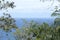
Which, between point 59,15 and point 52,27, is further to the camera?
point 59,15

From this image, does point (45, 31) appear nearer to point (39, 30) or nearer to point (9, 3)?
point (39, 30)

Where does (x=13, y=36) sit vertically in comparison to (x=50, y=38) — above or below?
below

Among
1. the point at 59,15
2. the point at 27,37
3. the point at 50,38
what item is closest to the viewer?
the point at 50,38

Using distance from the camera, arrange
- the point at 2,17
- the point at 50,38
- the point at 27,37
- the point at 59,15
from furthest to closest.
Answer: the point at 2,17 → the point at 27,37 → the point at 59,15 → the point at 50,38

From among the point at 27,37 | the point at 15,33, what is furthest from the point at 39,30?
the point at 15,33

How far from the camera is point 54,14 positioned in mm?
2557

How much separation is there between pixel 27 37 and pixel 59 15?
194 cm

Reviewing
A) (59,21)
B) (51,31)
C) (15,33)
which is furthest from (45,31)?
(15,33)

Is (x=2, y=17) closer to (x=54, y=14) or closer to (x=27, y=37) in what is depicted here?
(x=27, y=37)

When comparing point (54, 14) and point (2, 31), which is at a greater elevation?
point (54, 14)

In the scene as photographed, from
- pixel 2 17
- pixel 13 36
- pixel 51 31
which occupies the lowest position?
pixel 13 36

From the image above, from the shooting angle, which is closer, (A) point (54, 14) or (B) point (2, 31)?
(A) point (54, 14)

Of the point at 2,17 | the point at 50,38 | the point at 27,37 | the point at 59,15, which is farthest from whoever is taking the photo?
the point at 2,17

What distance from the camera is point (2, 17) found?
486 centimetres
